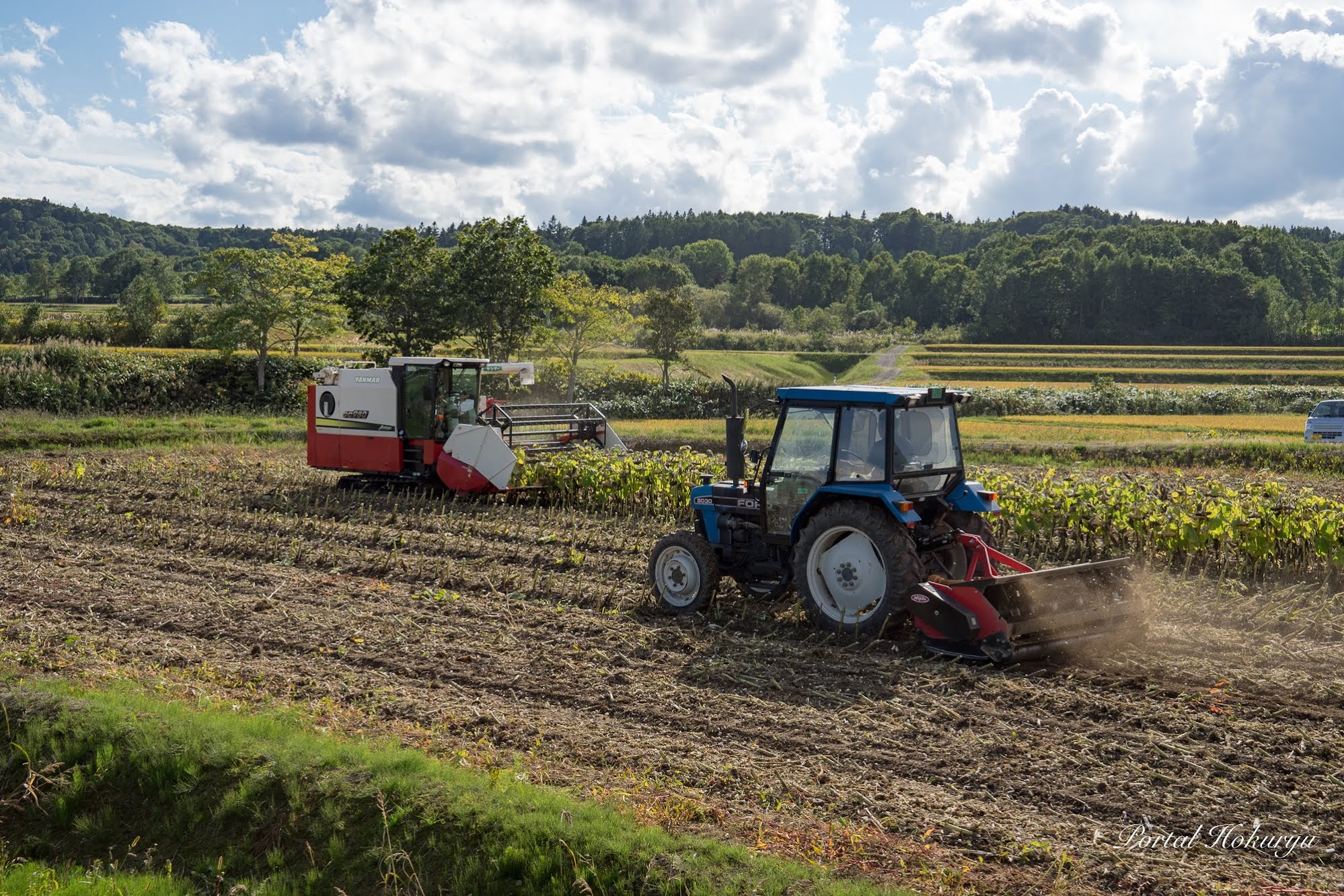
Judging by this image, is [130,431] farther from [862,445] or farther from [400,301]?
[862,445]

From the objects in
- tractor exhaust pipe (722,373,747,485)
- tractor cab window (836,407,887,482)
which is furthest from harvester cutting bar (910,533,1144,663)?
tractor exhaust pipe (722,373,747,485)

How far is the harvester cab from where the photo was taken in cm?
857

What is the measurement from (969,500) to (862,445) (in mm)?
1202

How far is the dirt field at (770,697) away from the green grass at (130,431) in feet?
43.9

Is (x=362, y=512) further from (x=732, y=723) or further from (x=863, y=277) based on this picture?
(x=863, y=277)

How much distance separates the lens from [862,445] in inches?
363

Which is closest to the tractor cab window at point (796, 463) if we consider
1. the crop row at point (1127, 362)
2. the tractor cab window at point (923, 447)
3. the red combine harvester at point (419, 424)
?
the tractor cab window at point (923, 447)

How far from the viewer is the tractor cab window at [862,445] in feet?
30.0

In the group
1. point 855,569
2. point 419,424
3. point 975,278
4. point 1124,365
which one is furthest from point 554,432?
point 975,278

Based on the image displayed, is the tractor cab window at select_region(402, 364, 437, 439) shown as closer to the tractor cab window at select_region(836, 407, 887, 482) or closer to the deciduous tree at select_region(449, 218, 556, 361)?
the tractor cab window at select_region(836, 407, 887, 482)

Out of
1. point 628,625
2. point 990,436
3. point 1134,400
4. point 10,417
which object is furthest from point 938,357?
point 628,625

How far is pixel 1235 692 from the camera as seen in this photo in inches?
304

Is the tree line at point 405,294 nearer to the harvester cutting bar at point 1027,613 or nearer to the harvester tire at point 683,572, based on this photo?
the harvester tire at point 683,572

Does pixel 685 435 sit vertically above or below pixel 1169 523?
above
